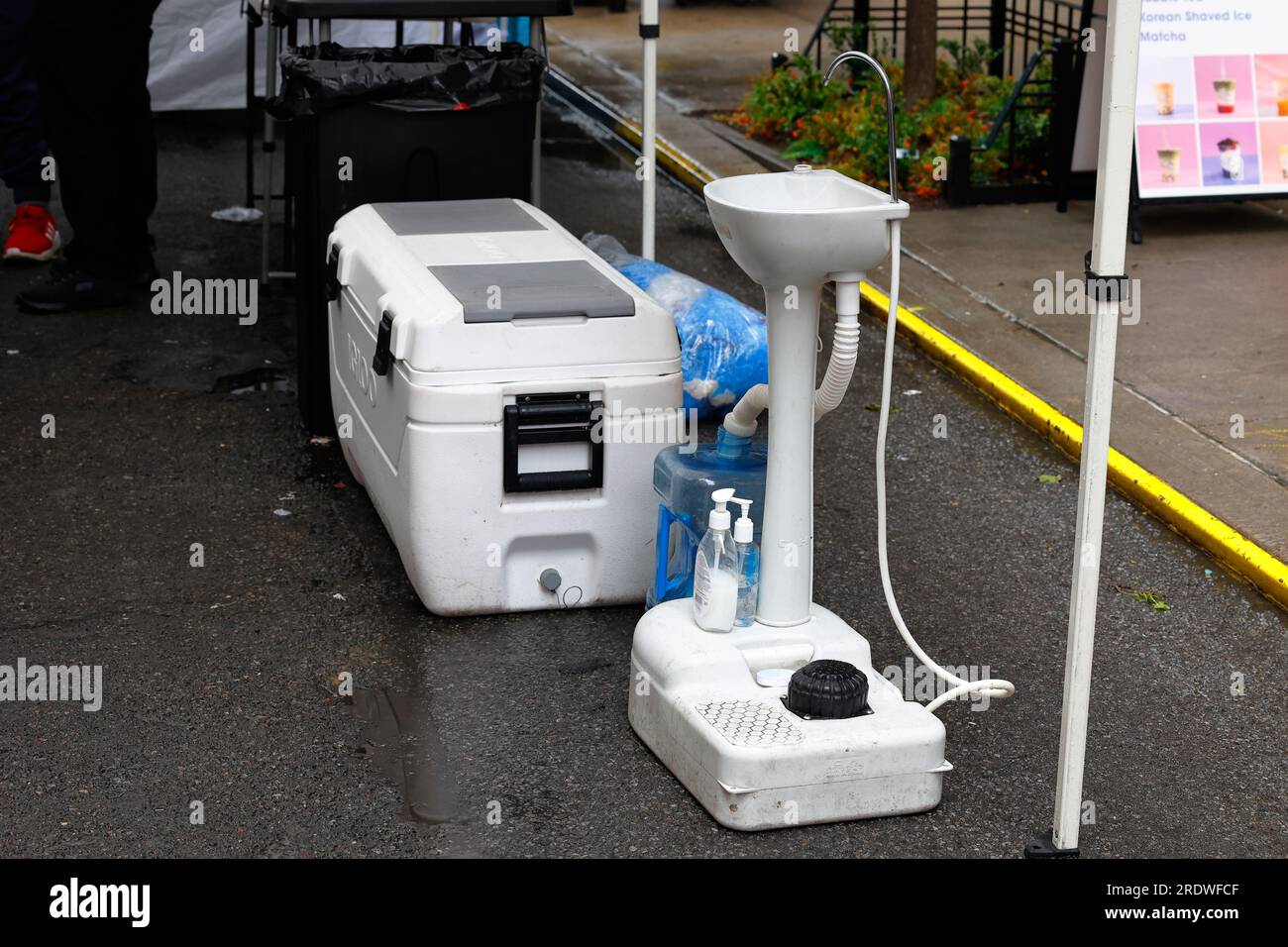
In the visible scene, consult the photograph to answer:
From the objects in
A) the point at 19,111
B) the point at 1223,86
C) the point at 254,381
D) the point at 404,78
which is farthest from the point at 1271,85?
the point at 19,111

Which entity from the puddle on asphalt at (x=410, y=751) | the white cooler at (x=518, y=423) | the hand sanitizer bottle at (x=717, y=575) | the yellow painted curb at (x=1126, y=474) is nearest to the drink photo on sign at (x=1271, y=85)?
the yellow painted curb at (x=1126, y=474)

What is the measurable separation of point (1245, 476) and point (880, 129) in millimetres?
4471

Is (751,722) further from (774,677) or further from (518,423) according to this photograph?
(518,423)

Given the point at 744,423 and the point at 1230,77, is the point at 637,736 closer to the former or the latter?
the point at 744,423

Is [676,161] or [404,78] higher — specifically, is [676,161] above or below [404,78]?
below

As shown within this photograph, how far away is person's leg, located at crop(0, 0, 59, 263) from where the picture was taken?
25.5 ft

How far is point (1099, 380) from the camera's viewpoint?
3.28 meters

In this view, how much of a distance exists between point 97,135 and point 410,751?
156 inches

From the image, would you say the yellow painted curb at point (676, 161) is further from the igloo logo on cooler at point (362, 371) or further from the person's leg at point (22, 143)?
the igloo logo on cooler at point (362, 371)

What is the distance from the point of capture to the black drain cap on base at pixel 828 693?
373 cm

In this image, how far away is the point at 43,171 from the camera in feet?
26.2

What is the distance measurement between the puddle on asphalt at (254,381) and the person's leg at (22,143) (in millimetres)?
1854

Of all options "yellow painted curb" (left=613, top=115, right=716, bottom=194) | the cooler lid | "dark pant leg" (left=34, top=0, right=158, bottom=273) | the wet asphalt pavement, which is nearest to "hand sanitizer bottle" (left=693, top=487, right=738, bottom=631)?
the wet asphalt pavement

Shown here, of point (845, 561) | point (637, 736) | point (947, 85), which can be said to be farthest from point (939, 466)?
point (947, 85)
